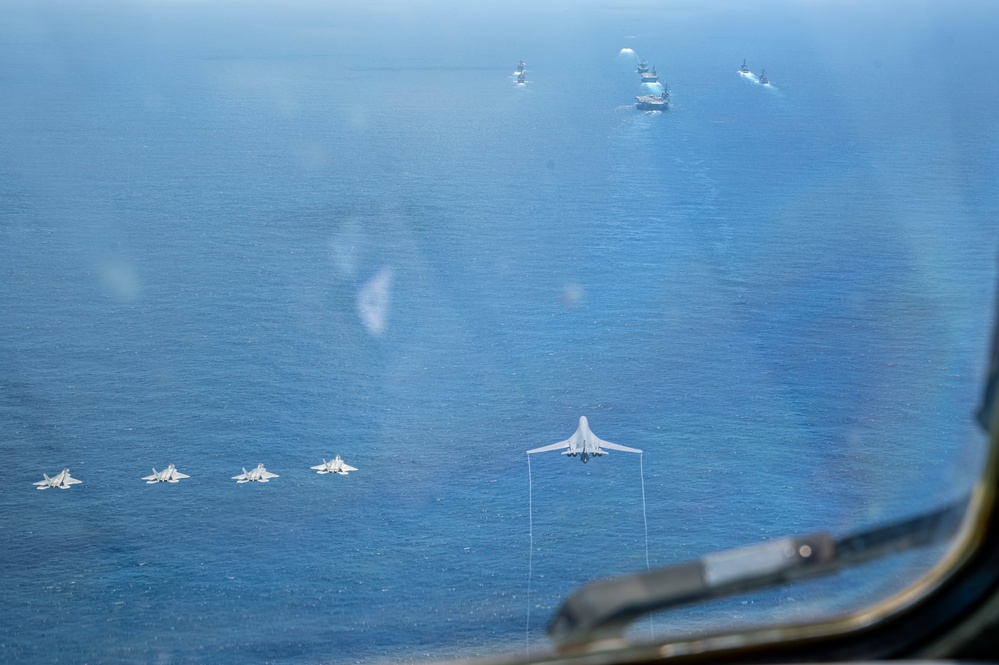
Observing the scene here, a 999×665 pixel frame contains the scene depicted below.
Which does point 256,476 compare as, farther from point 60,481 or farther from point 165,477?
point 60,481

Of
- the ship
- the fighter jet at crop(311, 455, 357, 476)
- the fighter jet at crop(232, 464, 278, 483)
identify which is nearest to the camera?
the fighter jet at crop(232, 464, 278, 483)

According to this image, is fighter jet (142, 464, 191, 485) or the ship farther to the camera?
the ship

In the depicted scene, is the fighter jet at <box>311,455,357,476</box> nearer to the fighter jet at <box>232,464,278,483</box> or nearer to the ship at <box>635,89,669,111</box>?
the fighter jet at <box>232,464,278,483</box>

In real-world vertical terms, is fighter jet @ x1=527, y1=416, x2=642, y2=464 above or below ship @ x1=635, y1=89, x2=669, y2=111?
below

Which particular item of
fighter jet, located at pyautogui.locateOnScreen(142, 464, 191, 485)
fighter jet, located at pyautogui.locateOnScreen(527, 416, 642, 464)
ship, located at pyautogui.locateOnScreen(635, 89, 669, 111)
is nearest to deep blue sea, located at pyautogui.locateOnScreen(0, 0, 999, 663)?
fighter jet, located at pyautogui.locateOnScreen(142, 464, 191, 485)

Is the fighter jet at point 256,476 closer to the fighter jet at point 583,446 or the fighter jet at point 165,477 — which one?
the fighter jet at point 165,477

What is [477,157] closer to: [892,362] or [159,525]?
[892,362]

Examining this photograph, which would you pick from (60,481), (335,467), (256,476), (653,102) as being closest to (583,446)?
(335,467)
